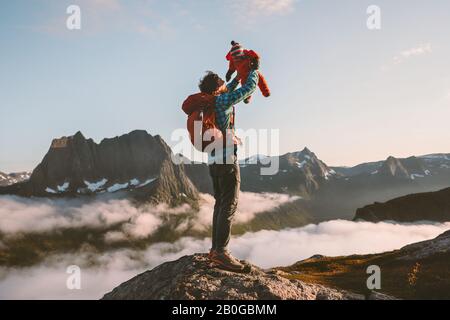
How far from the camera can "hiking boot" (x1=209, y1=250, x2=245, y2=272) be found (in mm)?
10297

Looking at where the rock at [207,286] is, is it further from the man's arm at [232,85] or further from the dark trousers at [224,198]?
the man's arm at [232,85]

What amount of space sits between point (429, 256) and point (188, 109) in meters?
23.4

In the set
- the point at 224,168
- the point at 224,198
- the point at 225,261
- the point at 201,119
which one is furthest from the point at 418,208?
the point at 201,119

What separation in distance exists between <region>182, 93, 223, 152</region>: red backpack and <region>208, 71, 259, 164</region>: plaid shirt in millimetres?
196

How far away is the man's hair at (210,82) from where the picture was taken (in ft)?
32.8

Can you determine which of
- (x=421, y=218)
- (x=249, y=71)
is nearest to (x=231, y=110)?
(x=249, y=71)

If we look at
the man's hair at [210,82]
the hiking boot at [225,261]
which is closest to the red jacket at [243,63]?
the man's hair at [210,82]

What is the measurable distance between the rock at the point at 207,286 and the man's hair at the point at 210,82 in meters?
5.12

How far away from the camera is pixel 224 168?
9.73 meters

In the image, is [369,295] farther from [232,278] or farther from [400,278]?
[400,278]

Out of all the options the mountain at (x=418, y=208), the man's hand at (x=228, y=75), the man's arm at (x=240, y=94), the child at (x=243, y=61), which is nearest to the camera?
the man's arm at (x=240, y=94)

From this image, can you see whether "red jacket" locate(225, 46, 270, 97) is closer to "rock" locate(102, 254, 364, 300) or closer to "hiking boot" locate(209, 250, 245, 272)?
"hiking boot" locate(209, 250, 245, 272)

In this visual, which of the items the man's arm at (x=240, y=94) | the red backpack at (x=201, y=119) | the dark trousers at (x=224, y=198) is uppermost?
the man's arm at (x=240, y=94)
